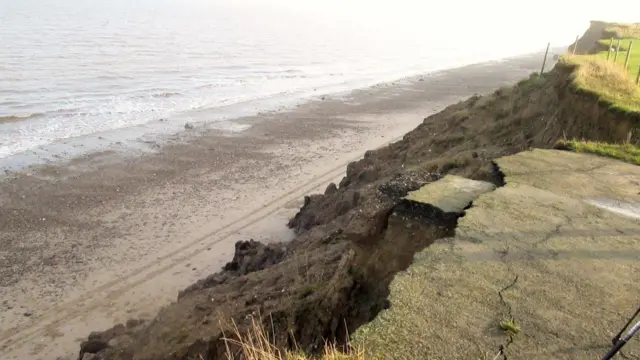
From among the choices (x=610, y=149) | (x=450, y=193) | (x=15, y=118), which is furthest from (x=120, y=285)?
(x=15, y=118)

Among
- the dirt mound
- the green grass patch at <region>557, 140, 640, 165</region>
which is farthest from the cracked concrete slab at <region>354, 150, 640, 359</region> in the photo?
the green grass patch at <region>557, 140, 640, 165</region>

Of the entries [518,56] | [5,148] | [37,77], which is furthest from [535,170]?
[518,56]

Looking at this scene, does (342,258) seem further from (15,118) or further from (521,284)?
(15,118)

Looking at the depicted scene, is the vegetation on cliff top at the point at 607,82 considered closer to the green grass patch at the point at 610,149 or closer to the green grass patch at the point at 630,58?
the green grass patch at the point at 610,149

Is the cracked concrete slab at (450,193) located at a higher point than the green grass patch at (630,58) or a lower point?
lower

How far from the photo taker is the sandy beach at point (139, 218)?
10.9m

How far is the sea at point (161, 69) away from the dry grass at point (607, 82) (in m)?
16.8

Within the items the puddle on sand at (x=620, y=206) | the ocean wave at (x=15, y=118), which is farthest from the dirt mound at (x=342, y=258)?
the ocean wave at (x=15, y=118)

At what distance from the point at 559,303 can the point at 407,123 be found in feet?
75.4

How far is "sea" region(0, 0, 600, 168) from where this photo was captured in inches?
997

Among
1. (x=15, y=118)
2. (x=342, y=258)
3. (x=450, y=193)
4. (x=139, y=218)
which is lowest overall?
(x=139, y=218)

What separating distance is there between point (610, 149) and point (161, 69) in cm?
3666

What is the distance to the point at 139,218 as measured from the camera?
15.0 m

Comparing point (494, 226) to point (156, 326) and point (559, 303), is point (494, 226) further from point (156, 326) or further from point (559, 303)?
point (156, 326)
